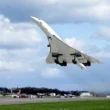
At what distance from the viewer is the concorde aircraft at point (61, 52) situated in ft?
202

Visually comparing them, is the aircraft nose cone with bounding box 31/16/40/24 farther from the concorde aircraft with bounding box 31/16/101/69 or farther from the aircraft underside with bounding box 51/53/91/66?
the aircraft underside with bounding box 51/53/91/66

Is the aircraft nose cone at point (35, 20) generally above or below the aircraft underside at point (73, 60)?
above

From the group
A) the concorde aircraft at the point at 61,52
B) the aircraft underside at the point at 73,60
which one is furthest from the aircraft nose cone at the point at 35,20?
the aircraft underside at the point at 73,60

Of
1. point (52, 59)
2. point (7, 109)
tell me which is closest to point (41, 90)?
point (52, 59)

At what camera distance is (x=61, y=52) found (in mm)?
62812

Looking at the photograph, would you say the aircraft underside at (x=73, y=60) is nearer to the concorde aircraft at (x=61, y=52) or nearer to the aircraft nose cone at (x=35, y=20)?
the concorde aircraft at (x=61, y=52)

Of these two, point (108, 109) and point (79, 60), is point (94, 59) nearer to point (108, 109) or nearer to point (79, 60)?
point (79, 60)

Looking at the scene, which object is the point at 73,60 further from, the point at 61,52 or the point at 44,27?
the point at 44,27

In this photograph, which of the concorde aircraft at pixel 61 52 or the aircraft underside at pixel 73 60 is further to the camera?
the concorde aircraft at pixel 61 52

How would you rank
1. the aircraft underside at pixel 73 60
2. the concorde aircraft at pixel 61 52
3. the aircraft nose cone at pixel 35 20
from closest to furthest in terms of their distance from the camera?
the aircraft nose cone at pixel 35 20 < the aircraft underside at pixel 73 60 < the concorde aircraft at pixel 61 52

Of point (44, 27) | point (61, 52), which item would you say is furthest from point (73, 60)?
point (44, 27)

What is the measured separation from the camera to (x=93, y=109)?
1781 inches

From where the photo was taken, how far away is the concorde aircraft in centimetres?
6166

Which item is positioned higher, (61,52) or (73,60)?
(61,52)
